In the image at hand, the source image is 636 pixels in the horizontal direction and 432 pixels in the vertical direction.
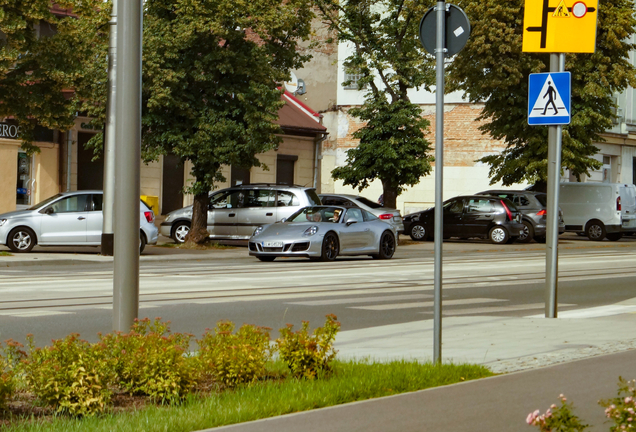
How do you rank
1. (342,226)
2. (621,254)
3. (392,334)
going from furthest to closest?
(621,254) → (342,226) → (392,334)

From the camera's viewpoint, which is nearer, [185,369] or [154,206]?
[185,369]

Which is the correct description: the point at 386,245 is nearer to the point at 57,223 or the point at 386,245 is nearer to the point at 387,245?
the point at 387,245

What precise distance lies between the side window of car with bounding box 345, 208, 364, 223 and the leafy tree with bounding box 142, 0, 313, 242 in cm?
494

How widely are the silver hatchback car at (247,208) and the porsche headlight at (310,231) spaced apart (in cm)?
562

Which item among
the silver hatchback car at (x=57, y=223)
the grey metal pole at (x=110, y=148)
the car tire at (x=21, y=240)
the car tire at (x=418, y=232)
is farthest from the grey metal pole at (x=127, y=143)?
the car tire at (x=418, y=232)

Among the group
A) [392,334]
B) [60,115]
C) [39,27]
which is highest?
[39,27]

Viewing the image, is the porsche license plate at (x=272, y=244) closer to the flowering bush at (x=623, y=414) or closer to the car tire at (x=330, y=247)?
the car tire at (x=330, y=247)

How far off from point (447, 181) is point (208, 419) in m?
44.4

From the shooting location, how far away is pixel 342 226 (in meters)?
23.1

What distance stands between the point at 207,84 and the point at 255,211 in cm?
380

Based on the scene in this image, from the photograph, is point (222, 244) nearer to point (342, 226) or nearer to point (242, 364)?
point (342, 226)

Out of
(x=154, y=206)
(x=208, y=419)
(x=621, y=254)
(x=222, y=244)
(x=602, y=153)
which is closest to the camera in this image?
(x=208, y=419)

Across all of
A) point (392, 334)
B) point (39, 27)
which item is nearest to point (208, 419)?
point (392, 334)

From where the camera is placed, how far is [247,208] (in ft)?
94.3
